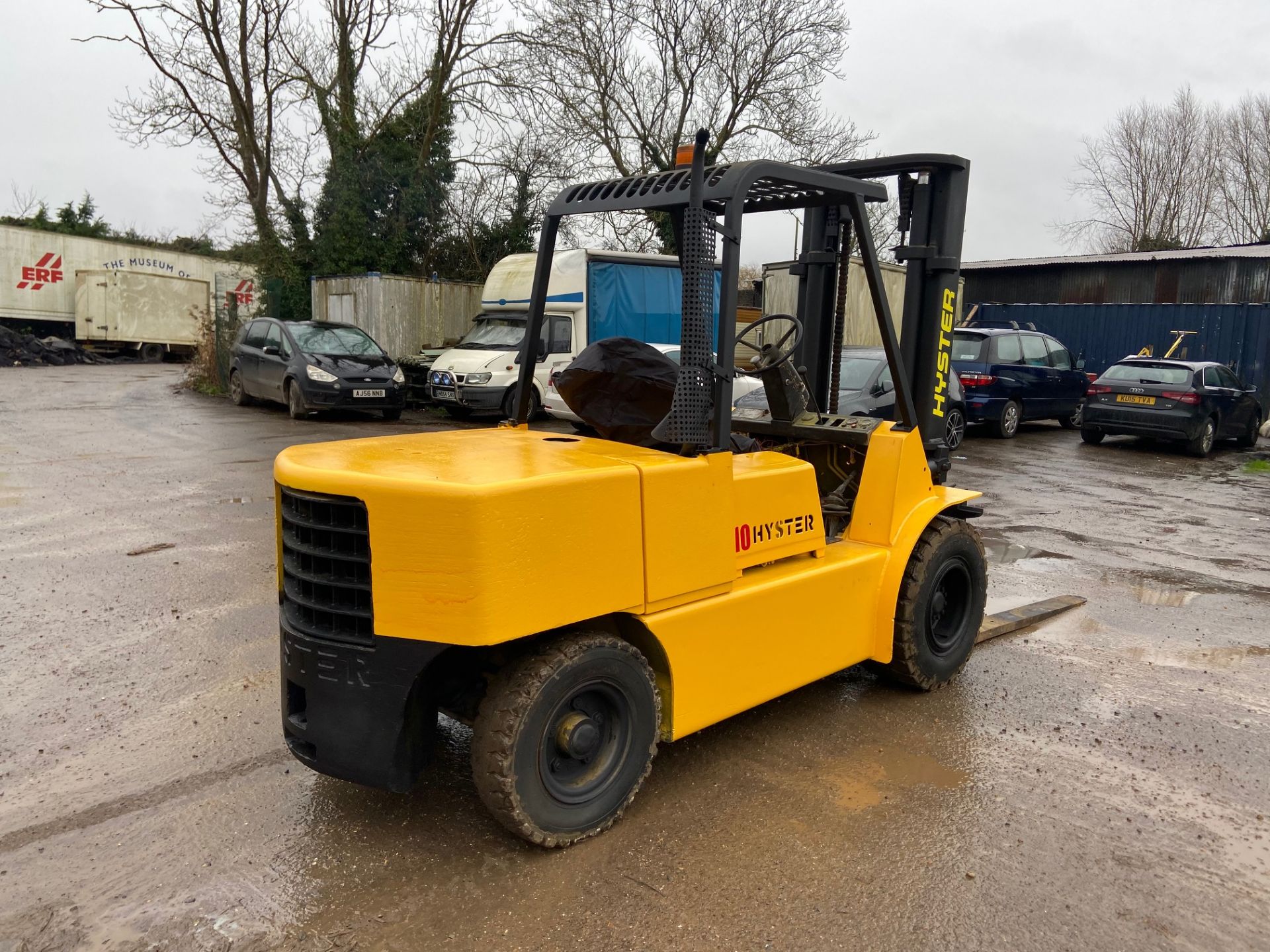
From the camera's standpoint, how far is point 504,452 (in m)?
3.54

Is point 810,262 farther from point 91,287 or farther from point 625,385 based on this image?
point 91,287

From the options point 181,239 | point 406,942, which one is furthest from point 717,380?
point 181,239

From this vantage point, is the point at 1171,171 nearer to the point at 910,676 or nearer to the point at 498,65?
the point at 498,65

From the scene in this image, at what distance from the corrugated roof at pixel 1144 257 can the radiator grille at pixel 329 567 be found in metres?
23.4

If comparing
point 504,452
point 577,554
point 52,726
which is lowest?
point 52,726

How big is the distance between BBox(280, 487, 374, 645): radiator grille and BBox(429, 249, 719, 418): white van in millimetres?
12022

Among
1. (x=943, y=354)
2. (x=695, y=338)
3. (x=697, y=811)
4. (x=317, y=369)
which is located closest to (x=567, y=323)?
(x=317, y=369)

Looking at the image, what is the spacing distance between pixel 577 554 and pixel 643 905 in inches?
43.8

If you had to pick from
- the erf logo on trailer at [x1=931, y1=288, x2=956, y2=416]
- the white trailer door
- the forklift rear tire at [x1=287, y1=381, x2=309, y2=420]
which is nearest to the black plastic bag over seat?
the erf logo on trailer at [x1=931, y1=288, x2=956, y2=416]

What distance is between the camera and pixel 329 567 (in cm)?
Result: 320

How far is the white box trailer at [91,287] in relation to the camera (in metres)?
30.8

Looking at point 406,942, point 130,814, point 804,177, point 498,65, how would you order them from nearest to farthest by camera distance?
point 406,942, point 130,814, point 804,177, point 498,65

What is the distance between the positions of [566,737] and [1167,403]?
14891 mm

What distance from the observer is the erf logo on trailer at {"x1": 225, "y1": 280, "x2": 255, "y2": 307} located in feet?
68.5
